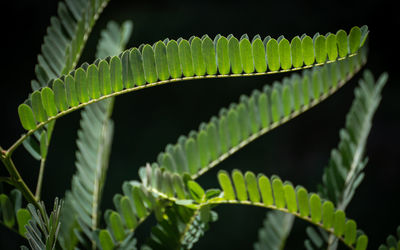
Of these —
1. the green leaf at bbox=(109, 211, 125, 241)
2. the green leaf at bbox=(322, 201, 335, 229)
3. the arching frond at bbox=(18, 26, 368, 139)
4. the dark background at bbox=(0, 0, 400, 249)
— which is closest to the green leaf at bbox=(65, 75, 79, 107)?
the arching frond at bbox=(18, 26, 368, 139)

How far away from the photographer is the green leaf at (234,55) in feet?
1.14

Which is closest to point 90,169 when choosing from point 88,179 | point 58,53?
point 88,179

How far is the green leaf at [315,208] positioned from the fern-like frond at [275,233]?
12 centimetres

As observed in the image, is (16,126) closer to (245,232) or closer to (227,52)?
(245,232)

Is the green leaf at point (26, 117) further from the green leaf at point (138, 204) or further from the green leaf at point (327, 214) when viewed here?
the green leaf at point (327, 214)

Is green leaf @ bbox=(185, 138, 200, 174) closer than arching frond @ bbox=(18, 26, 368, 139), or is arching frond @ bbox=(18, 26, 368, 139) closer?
arching frond @ bbox=(18, 26, 368, 139)

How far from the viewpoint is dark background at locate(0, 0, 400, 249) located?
1.45 metres

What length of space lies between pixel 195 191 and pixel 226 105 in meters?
1.20

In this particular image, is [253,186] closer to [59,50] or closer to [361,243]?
[361,243]

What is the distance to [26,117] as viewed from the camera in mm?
328

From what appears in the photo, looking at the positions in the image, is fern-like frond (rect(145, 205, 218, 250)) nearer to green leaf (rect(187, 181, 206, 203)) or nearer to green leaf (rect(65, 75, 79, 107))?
green leaf (rect(187, 181, 206, 203))

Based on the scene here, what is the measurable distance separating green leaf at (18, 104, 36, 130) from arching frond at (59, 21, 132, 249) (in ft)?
0.34

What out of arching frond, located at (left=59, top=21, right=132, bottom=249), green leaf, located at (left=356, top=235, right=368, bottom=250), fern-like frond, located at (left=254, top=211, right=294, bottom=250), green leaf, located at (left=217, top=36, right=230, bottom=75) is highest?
green leaf, located at (left=217, top=36, right=230, bottom=75)

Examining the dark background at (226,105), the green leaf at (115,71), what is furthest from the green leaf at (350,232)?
the dark background at (226,105)
